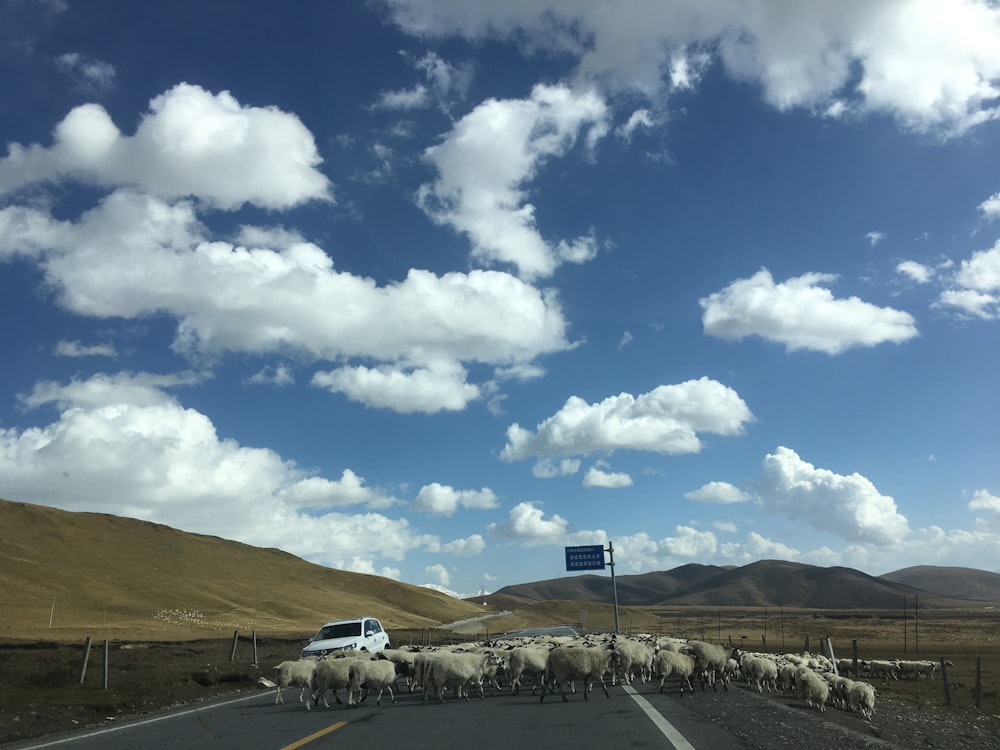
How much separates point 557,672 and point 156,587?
10273 cm

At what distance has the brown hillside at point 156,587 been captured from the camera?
78.7 meters

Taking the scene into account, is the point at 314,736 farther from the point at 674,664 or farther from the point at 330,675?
the point at 674,664

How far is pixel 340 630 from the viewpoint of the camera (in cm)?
2642

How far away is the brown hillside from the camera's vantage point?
3098 inches

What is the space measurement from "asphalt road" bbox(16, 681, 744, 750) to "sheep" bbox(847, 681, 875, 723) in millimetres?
4789

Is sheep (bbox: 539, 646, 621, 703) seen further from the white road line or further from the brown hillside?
the brown hillside

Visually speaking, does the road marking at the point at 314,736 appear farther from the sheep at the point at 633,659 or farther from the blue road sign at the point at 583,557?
the blue road sign at the point at 583,557

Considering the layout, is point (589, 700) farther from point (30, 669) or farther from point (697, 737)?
point (30, 669)

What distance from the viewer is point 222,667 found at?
29.5m

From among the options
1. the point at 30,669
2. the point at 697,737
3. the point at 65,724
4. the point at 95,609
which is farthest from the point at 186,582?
the point at 697,737

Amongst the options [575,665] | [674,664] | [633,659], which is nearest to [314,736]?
[575,665]

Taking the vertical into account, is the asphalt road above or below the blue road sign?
below

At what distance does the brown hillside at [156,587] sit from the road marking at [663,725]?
54568 millimetres

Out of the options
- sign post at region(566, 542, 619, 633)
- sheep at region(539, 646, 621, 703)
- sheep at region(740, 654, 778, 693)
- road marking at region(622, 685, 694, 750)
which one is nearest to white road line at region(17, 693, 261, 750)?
sheep at region(539, 646, 621, 703)
